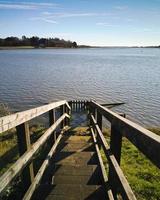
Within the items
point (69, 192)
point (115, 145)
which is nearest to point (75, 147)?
point (69, 192)

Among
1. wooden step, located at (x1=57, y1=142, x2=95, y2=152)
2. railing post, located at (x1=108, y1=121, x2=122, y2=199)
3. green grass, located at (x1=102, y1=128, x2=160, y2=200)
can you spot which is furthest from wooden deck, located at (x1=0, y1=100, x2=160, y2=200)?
green grass, located at (x1=102, y1=128, x2=160, y2=200)

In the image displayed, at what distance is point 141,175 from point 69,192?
2.79 meters

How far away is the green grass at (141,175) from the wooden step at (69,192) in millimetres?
1514

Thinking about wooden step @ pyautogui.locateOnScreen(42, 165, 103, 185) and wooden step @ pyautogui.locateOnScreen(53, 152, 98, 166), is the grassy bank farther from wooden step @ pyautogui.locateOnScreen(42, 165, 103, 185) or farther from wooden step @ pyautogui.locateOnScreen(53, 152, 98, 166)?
wooden step @ pyautogui.locateOnScreen(42, 165, 103, 185)

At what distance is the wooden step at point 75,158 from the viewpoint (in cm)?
476

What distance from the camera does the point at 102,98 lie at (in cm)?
2411

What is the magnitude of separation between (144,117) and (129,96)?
7.03m

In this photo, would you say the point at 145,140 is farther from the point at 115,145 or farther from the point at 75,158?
the point at 75,158

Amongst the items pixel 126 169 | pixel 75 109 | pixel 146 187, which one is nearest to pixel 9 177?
pixel 146 187

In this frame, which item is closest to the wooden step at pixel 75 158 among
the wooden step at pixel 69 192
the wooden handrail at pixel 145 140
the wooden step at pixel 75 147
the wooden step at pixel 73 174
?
the wooden step at pixel 73 174

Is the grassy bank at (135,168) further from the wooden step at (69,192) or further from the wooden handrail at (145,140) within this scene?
the wooden handrail at (145,140)

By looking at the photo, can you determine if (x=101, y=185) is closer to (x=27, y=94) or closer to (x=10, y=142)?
(x=10, y=142)

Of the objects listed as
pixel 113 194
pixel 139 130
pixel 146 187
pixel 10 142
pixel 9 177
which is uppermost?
pixel 139 130

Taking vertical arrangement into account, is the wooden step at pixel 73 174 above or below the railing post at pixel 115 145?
below
